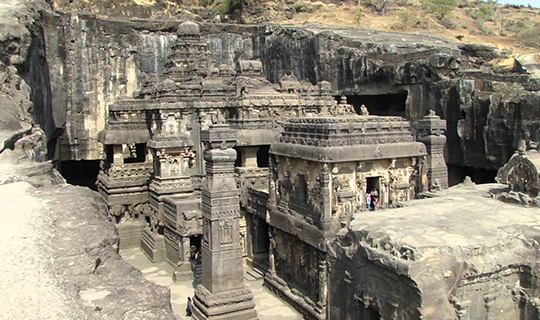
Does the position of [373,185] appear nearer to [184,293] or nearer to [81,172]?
[184,293]

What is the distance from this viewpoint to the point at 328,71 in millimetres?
30094

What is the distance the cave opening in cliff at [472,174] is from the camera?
22.6 m

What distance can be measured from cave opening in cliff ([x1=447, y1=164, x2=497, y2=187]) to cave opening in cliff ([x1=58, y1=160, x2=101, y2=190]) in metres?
19.4

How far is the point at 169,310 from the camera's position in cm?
426

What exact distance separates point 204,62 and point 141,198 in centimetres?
763

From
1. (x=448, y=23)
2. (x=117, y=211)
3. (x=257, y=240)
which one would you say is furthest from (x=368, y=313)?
(x=448, y=23)

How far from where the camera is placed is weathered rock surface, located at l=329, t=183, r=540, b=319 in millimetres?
6938

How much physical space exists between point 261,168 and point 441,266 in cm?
1317

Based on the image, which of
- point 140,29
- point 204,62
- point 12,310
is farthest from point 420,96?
point 12,310

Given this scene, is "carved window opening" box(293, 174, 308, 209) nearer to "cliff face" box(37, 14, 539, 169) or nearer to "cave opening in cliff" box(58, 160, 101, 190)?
"cliff face" box(37, 14, 539, 169)

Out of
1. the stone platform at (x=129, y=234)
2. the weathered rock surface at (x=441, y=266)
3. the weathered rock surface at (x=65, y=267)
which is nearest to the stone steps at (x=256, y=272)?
the stone platform at (x=129, y=234)

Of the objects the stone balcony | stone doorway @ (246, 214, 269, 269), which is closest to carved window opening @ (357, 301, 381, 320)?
stone doorway @ (246, 214, 269, 269)

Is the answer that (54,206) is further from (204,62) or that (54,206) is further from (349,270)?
(204,62)

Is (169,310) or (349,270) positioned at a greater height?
(169,310)
